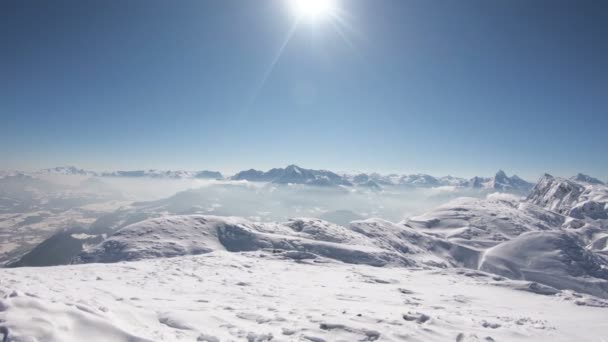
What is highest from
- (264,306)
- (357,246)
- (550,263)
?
(264,306)

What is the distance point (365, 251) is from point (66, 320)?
10872 centimetres

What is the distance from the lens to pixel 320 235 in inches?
5664

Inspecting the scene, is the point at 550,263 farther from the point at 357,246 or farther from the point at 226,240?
the point at 226,240

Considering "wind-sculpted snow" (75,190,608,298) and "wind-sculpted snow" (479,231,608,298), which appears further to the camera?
"wind-sculpted snow" (479,231,608,298)

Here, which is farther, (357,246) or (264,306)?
(357,246)

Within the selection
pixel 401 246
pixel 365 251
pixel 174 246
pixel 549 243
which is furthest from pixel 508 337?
pixel 549 243

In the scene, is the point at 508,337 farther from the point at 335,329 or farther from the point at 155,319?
the point at 155,319

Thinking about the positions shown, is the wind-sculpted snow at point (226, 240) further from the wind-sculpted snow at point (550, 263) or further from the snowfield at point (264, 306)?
the wind-sculpted snow at point (550, 263)

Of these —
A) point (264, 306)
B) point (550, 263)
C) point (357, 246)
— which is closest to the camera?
point (264, 306)

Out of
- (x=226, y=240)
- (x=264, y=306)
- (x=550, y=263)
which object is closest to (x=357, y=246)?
(x=226, y=240)

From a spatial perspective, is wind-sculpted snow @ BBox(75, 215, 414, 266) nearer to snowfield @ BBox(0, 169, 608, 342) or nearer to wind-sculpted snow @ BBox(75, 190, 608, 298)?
wind-sculpted snow @ BBox(75, 190, 608, 298)

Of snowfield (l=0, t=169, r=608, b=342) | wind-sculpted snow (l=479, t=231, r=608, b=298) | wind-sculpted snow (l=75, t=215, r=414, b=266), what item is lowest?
wind-sculpted snow (l=479, t=231, r=608, b=298)

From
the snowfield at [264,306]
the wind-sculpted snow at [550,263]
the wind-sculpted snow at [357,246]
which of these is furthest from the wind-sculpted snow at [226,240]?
the wind-sculpted snow at [550,263]

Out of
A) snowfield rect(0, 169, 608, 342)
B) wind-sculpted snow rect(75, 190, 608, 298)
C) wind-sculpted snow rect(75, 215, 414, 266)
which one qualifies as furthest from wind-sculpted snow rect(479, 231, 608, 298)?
snowfield rect(0, 169, 608, 342)
